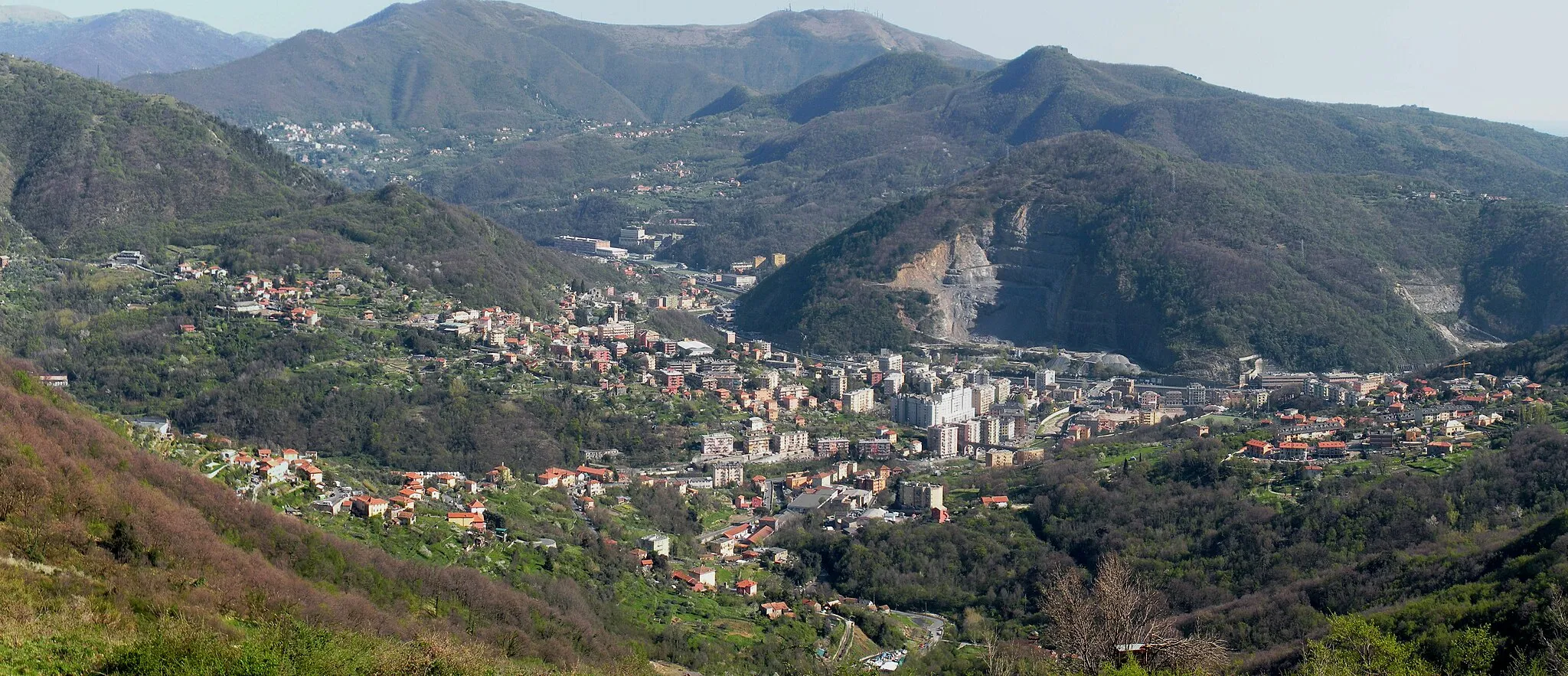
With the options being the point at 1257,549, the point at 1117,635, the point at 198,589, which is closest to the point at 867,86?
the point at 1257,549

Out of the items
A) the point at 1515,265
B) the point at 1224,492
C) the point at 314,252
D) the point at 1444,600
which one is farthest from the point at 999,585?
the point at 1515,265

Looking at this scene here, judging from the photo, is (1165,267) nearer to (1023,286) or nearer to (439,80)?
(1023,286)

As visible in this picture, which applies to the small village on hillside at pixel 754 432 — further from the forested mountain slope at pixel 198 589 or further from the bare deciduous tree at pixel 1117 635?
the bare deciduous tree at pixel 1117 635

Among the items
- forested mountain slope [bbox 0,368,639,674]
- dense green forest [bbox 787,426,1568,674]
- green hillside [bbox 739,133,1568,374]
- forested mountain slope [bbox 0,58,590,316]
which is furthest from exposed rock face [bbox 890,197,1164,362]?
forested mountain slope [bbox 0,368,639,674]

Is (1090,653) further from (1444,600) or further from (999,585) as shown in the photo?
(999,585)

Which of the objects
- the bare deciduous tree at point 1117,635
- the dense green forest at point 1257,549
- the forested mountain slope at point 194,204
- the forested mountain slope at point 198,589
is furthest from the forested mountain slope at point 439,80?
the bare deciduous tree at point 1117,635

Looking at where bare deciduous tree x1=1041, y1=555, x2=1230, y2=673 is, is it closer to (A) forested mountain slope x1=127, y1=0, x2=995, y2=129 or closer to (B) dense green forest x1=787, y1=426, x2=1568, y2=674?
(B) dense green forest x1=787, y1=426, x2=1568, y2=674
